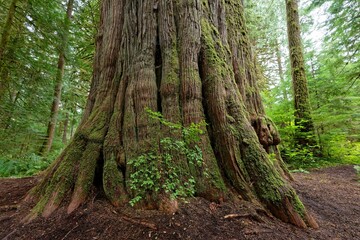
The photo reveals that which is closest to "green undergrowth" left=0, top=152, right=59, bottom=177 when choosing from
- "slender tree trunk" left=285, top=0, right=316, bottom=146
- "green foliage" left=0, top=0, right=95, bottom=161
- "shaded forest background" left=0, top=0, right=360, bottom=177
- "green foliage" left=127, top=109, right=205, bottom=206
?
"shaded forest background" left=0, top=0, right=360, bottom=177

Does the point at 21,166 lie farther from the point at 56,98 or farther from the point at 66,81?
the point at 66,81

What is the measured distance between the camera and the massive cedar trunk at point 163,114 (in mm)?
2201

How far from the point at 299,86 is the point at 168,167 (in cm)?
711

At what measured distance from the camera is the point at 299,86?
723cm

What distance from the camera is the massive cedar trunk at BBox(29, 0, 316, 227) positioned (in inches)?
86.7

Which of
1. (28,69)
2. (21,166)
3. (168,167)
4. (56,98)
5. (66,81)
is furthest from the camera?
(66,81)

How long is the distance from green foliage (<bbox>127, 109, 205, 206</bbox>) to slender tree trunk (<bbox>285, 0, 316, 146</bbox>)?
5.60 metres

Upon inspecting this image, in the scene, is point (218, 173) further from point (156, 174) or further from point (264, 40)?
point (264, 40)

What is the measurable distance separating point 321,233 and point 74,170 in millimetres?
2830

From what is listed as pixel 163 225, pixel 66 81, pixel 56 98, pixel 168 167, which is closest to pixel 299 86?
pixel 168 167

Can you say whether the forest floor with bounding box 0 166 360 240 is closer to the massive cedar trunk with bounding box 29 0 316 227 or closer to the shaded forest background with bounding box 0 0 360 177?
the massive cedar trunk with bounding box 29 0 316 227

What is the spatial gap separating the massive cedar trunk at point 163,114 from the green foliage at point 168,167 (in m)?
0.08

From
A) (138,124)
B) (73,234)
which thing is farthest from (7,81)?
(73,234)

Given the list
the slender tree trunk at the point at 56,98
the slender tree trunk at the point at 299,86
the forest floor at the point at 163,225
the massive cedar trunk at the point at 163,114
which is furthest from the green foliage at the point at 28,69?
the slender tree trunk at the point at 299,86
